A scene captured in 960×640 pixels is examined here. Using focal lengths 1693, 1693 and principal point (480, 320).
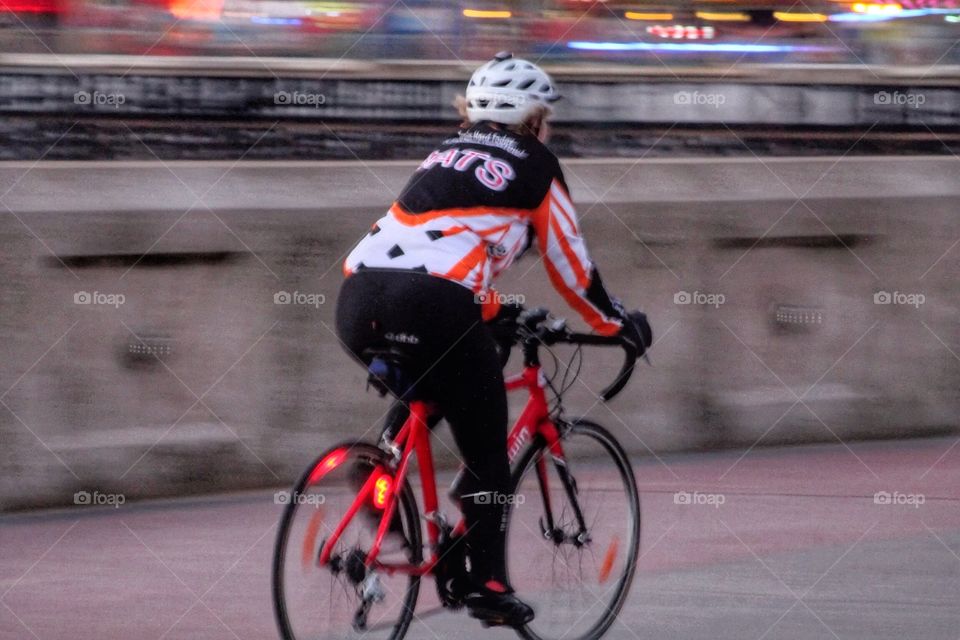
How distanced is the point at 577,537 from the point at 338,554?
97 centimetres

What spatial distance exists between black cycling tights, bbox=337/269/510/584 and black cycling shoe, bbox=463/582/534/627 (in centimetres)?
4

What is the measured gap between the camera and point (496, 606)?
4.77m

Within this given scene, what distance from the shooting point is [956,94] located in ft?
67.3

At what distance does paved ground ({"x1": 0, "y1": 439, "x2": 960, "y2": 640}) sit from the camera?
5438 mm

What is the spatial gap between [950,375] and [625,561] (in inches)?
143

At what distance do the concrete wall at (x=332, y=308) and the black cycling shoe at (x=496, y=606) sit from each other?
256 centimetres

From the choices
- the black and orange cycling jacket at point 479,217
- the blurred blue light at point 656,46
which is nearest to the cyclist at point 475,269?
the black and orange cycling jacket at point 479,217

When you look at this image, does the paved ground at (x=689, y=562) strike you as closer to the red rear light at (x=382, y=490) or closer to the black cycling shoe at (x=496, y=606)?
the black cycling shoe at (x=496, y=606)

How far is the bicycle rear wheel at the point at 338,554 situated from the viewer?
450 cm

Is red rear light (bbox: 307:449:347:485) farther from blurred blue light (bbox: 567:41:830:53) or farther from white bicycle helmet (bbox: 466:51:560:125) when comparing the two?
blurred blue light (bbox: 567:41:830:53)

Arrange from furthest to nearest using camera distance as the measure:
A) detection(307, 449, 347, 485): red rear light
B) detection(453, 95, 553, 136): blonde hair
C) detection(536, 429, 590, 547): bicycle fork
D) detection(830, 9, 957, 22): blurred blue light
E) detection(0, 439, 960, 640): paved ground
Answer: detection(830, 9, 957, 22): blurred blue light
detection(0, 439, 960, 640): paved ground
detection(536, 429, 590, 547): bicycle fork
detection(453, 95, 553, 136): blonde hair
detection(307, 449, 347, 485): red rear light

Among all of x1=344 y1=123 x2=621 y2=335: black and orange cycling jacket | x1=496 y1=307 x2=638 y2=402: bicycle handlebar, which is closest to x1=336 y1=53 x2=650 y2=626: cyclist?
x1=344 y1=123 x2=621 y2=335: black and orange cycling jacket

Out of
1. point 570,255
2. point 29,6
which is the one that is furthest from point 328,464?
point 29,6

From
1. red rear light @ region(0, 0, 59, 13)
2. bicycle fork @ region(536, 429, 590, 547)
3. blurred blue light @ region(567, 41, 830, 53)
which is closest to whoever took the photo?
bicycle fork @ region(536, 429, 590, 547)
